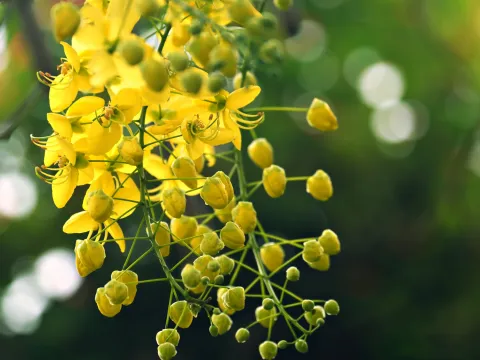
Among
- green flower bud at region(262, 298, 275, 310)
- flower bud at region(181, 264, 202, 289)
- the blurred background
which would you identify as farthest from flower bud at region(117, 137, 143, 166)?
the blurred background

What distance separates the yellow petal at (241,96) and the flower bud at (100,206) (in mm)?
142

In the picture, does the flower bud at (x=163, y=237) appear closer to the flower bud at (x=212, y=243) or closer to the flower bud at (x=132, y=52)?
the flower bud at (x=212, y=243)

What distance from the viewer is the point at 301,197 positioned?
3.97 metres

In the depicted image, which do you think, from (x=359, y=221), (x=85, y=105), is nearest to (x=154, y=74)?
(x=85, y=105)

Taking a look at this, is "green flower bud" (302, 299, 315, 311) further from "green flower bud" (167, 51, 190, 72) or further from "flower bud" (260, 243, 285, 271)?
"green flower bud" (167, 51, 190, 72)

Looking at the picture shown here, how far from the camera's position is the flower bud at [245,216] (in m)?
0.75

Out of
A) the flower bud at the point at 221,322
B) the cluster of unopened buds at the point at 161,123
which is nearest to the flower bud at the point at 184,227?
the cluster of unopened buds at the point at 161,123

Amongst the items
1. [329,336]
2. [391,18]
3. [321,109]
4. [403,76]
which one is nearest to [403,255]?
[329,336]

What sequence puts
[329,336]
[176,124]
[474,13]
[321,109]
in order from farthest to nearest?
[329,336] → [474,13] → [321,109] → [176,124]

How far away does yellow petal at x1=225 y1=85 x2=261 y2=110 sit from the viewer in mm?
717

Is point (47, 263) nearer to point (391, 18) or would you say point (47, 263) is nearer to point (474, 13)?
point (391, 18)

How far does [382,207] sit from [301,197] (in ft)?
2.13

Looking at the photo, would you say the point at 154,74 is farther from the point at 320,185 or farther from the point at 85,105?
the point at 320,185

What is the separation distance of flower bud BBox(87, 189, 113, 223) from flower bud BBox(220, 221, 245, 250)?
0.11m
